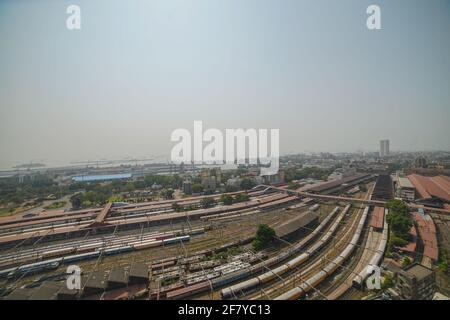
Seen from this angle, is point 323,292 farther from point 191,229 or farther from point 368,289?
point 191,229

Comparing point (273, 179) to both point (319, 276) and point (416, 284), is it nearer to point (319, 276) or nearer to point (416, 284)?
point (319, 276)

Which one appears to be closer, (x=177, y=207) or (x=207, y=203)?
(x=177, y=207)

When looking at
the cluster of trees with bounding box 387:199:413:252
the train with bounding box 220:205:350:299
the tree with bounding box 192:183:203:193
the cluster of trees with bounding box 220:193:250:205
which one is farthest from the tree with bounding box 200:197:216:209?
the cluster of trees with bounding box 387:199:413:252

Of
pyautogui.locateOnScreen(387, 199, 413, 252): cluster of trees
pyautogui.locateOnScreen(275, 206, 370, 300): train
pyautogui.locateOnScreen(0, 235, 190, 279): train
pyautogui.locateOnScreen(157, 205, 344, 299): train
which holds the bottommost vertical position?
pyautogui.locateOnScreen(0, 235, 190, 279): train

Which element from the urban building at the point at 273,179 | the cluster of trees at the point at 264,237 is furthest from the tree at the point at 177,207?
the urban building at the point at 273,179

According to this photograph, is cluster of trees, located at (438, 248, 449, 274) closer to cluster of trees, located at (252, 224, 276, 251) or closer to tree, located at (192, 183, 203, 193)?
cluster of trees, located at (252, 224, 276, 251)

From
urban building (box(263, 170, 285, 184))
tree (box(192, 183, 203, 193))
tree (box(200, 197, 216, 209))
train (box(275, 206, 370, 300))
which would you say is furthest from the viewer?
urban building (box(263, 170, 285, 184))

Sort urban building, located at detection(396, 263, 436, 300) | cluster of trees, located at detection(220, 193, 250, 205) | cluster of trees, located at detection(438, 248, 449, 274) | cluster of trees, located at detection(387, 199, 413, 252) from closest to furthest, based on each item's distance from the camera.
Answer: urban building, located at detection(396, 263, 436, 300)
cluster of trees, located at detection(438, 248, 449, 274)
cluster of trees, located at detection(387, 199, 413, 252)
cluster of trees, located at detection(220, 193, 250, 205)

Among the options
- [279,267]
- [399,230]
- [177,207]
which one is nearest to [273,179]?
[177,207]

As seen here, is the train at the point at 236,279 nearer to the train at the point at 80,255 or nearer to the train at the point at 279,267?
the train at the point at 279,267
